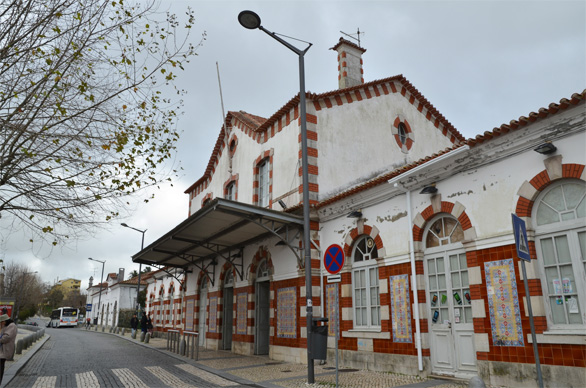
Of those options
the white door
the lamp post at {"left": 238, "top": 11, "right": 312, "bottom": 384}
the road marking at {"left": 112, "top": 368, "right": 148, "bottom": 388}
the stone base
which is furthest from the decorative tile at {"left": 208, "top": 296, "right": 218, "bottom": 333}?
the stone base

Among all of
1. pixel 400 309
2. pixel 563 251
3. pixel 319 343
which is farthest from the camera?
pixel 400 309

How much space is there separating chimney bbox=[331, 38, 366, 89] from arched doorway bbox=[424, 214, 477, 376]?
8.96m

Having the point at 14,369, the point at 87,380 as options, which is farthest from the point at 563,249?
the point at 14,369

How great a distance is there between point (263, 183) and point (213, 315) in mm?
6573

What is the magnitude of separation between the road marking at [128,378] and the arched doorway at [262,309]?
15.4 feet

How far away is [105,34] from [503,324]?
9067 millimetres

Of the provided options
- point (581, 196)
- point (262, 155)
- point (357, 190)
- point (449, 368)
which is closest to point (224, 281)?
point (262, 155)

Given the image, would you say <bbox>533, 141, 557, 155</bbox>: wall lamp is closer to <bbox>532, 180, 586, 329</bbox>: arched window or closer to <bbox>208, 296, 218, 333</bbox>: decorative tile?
<bbox>532, 180, 586, 329</bbox>: arched window

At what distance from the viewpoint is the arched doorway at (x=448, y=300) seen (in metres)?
8.41

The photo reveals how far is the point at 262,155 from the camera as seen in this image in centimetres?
1605

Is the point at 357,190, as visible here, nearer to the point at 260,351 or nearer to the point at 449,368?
the point at 449,368

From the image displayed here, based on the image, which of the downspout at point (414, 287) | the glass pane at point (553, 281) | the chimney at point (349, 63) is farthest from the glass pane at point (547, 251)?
the chimney at point (349, 63)

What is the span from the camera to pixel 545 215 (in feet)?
24.2

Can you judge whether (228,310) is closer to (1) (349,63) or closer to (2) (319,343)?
(2) (319,343)
